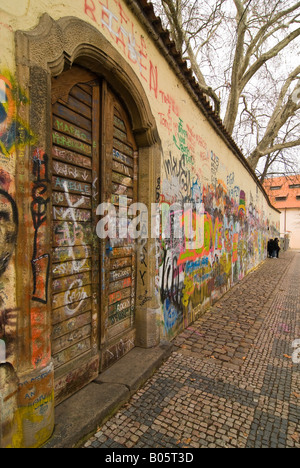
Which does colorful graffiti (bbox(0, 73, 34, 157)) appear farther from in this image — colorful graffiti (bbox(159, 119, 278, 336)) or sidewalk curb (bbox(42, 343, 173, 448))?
colorful graffiti (bbox(159, 119, 278, 336))

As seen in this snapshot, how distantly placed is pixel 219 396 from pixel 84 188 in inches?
103

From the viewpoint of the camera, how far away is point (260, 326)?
4.88 metres

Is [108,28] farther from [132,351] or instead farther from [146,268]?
[132,351]

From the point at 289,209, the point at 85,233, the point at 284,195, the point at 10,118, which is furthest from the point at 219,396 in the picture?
the point at 284,195

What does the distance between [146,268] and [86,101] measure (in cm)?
211

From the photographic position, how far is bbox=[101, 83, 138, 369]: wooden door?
2.87 metres

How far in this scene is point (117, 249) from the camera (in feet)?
10.3

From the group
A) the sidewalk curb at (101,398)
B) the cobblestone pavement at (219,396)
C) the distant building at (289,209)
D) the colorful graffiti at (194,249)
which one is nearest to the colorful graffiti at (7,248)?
the sidewalk curb at (101,398)

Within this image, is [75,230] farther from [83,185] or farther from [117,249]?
[117,249]

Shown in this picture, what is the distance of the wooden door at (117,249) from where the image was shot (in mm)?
2869

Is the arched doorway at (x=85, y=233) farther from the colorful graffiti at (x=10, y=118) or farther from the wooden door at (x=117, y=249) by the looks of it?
the colorful graffiti at (x=10, y=118)

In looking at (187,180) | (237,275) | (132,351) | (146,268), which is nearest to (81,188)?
(146,268)

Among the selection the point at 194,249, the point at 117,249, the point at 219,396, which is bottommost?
the point at 219,396

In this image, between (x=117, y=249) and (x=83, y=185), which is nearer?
(x=83, y=185)
